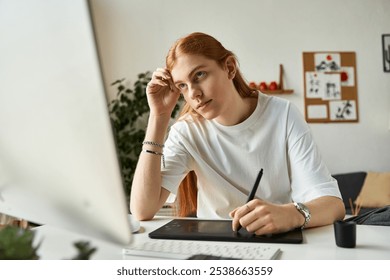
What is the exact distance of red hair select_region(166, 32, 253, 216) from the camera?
1.02 meters

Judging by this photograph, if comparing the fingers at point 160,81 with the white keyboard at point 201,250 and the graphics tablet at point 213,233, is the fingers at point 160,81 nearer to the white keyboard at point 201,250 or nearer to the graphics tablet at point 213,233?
the graphics tablet at point 213,233

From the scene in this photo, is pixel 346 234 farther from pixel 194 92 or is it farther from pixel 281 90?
pixel 281 90

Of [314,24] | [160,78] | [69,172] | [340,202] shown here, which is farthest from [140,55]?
[69,172]

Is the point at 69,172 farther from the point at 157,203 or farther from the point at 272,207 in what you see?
the point at 157,203

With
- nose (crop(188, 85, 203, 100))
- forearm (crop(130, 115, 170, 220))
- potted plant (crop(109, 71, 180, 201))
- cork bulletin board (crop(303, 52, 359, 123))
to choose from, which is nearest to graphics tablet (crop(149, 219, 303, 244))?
forearm (crop(130, 115, 170, 220))

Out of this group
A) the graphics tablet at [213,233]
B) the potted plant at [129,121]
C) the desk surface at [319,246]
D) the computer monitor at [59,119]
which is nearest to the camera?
the computer monitor at [59,119]

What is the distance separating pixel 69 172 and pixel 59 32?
0.30 ft

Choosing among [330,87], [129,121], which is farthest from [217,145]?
[330,87]

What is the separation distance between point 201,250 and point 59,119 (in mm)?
414

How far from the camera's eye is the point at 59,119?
279 millimetres

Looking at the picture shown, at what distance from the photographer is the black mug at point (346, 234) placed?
67 centimetres

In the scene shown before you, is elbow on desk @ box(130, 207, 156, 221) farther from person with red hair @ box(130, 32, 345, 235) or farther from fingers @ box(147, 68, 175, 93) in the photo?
fingers @ box(147, 68, 175, 93)

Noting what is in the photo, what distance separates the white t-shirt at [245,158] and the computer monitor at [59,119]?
29.6 inches

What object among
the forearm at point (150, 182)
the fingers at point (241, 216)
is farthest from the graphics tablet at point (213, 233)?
the forearm at point (150, 182)
